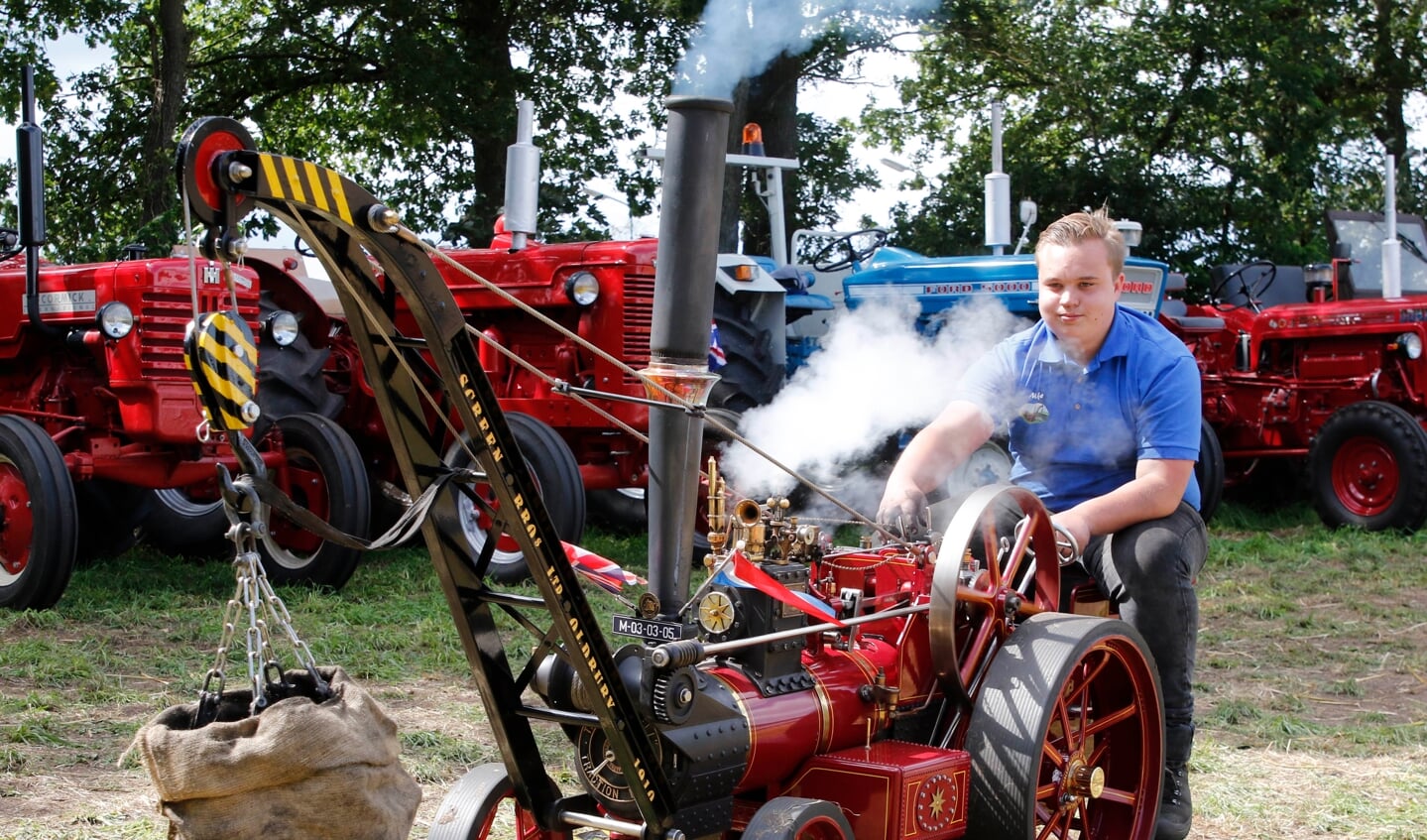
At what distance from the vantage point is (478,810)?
275cm

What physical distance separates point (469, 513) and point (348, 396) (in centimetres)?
163

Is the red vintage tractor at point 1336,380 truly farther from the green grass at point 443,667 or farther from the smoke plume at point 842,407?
the smoke plume at point 842,407

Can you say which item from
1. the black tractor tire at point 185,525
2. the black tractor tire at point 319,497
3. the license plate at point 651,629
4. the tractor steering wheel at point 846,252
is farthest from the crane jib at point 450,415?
the tractor steering wheel at point 846,252

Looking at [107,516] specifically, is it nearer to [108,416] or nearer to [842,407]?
[108,416]

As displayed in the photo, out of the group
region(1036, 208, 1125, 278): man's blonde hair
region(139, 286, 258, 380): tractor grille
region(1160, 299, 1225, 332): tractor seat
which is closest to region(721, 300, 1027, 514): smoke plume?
region(1036, 208, 1125, 278): man's blonde hair

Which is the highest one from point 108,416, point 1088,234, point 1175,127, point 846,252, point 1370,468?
point 1175,127

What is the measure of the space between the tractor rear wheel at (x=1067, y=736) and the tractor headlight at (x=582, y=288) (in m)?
4.76

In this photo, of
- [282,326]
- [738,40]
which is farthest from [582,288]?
[738,40]

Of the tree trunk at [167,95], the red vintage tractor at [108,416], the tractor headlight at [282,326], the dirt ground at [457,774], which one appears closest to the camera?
the dirt ground at [457,774]

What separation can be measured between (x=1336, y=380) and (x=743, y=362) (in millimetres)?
4422

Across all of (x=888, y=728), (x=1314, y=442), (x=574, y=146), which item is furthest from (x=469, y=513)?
(x=574, y=146)

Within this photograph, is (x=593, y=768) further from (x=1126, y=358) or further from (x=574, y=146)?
(x=574, y=146)

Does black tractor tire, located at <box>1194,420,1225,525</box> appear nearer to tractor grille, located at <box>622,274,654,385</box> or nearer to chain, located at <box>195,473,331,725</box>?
tractor grille, located at <box>622,274,654,385</box>

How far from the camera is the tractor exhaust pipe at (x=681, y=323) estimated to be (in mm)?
2688
